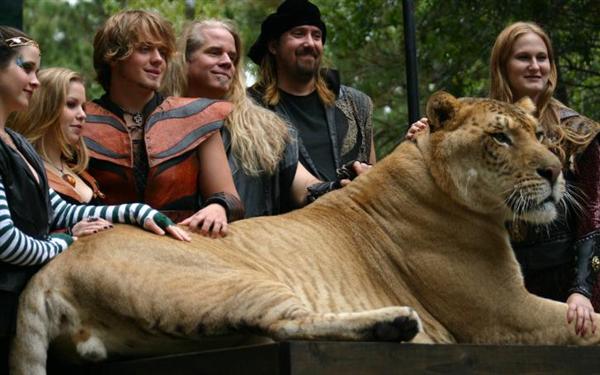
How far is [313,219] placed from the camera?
17.0ft

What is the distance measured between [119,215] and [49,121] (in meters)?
0.90

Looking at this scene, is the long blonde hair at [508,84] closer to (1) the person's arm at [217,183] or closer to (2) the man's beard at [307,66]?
(2) the man's beard at [307,66]

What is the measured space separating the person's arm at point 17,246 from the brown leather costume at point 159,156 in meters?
1.07

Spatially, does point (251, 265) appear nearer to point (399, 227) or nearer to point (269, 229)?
point (269, 229)

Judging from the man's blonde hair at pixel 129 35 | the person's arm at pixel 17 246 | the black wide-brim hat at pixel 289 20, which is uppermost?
the man's blonde hair at pixel 129 35

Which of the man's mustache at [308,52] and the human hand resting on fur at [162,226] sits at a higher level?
the man's mustache at [308,52]

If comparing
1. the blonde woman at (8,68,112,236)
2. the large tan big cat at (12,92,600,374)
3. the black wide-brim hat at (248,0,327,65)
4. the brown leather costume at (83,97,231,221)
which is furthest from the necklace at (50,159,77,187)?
the black wide-brim hat at (248,0,327,65)

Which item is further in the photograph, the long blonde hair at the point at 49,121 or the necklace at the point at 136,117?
the necklace at the point at 136,117

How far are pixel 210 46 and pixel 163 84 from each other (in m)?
0.34

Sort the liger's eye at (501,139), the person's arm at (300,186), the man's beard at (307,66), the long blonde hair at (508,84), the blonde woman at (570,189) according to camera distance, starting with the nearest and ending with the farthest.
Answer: the liger's eye at (501,139)
the blonde woman at (570,189)
the long blonde hair at (508,84)
the person's arm at (300,186)
the man's beard at (307,66)

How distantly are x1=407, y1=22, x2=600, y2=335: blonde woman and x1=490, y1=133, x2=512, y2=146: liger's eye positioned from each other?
43cm

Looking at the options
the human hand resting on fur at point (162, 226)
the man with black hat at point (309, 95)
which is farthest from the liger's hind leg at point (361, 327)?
the man with black hat at point (309, 95)

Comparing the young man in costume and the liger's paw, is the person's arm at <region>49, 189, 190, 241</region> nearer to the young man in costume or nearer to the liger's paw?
the young man in costume

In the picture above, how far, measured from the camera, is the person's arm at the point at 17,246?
4070 mm
